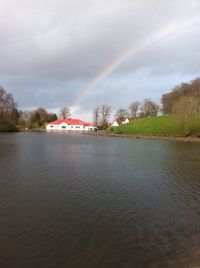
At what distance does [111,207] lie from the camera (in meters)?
17.6

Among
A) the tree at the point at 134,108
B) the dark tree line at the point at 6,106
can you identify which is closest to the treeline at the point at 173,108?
the tree at the point at 134,108

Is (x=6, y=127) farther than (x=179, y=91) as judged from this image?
No

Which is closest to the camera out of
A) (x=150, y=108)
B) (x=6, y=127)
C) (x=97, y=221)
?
(x=97, y=221)

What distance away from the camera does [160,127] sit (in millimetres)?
114438

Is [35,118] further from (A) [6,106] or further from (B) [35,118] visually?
(A) [6,106]

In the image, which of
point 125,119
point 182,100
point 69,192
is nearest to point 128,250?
point 69,192

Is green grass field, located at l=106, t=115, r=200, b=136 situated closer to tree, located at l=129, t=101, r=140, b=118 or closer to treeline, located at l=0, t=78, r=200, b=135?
treeline, located at l=0, t=78, r=200, b=135

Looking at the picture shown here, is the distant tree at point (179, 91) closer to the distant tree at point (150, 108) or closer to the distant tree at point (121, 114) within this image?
the distant tree at point (150, 108)

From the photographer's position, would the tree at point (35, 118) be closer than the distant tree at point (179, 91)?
No

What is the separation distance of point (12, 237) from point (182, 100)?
86312 millimetres

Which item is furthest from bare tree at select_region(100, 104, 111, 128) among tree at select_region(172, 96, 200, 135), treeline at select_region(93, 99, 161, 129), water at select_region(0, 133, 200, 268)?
water at select_region(0, 133, 200, 268)

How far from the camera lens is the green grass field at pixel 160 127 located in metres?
101

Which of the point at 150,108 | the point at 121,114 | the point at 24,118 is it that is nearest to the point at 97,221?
the point at 150,108

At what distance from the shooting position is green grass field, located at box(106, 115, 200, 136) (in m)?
101
